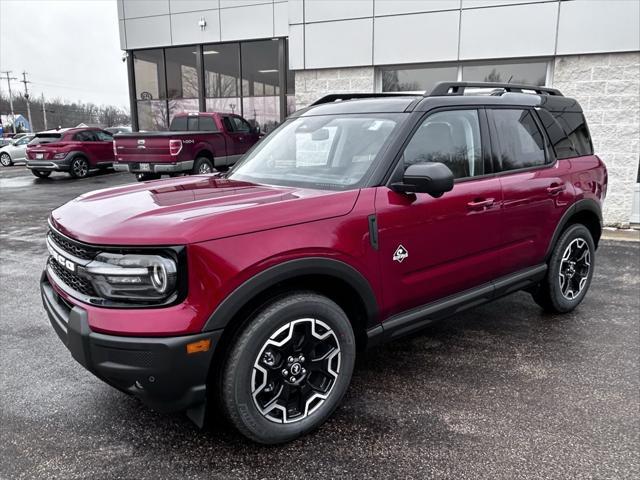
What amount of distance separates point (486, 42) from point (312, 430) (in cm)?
799

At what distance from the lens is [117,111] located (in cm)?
9831

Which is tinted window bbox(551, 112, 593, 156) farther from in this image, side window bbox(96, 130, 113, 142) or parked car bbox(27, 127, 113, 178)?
side window bbox(96, 130, 113, 142)

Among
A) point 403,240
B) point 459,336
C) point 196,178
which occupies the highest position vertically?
point 196,178

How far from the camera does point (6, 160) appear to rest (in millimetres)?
25438

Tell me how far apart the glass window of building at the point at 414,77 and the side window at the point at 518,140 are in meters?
5.74

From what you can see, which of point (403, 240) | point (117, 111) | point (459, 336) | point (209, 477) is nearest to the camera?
point (209, 477)

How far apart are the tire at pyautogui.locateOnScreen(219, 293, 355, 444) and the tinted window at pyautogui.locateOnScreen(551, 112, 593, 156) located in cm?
289

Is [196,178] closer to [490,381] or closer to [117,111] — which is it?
[490,381]

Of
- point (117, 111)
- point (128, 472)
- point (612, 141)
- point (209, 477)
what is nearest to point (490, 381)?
point (209, 477)

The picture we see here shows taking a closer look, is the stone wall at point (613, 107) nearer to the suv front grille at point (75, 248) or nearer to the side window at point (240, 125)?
the suv front grille at point (75, 248)

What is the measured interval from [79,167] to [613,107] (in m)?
16.2

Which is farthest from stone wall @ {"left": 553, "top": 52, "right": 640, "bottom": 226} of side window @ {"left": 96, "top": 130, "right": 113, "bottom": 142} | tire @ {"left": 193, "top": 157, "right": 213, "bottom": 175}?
side window @ {"left": 96, "top": 130, "right": 113, "bottom": 142}

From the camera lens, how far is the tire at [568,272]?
431 cm

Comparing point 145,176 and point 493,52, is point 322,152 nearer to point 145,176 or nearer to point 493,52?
point 493,52
